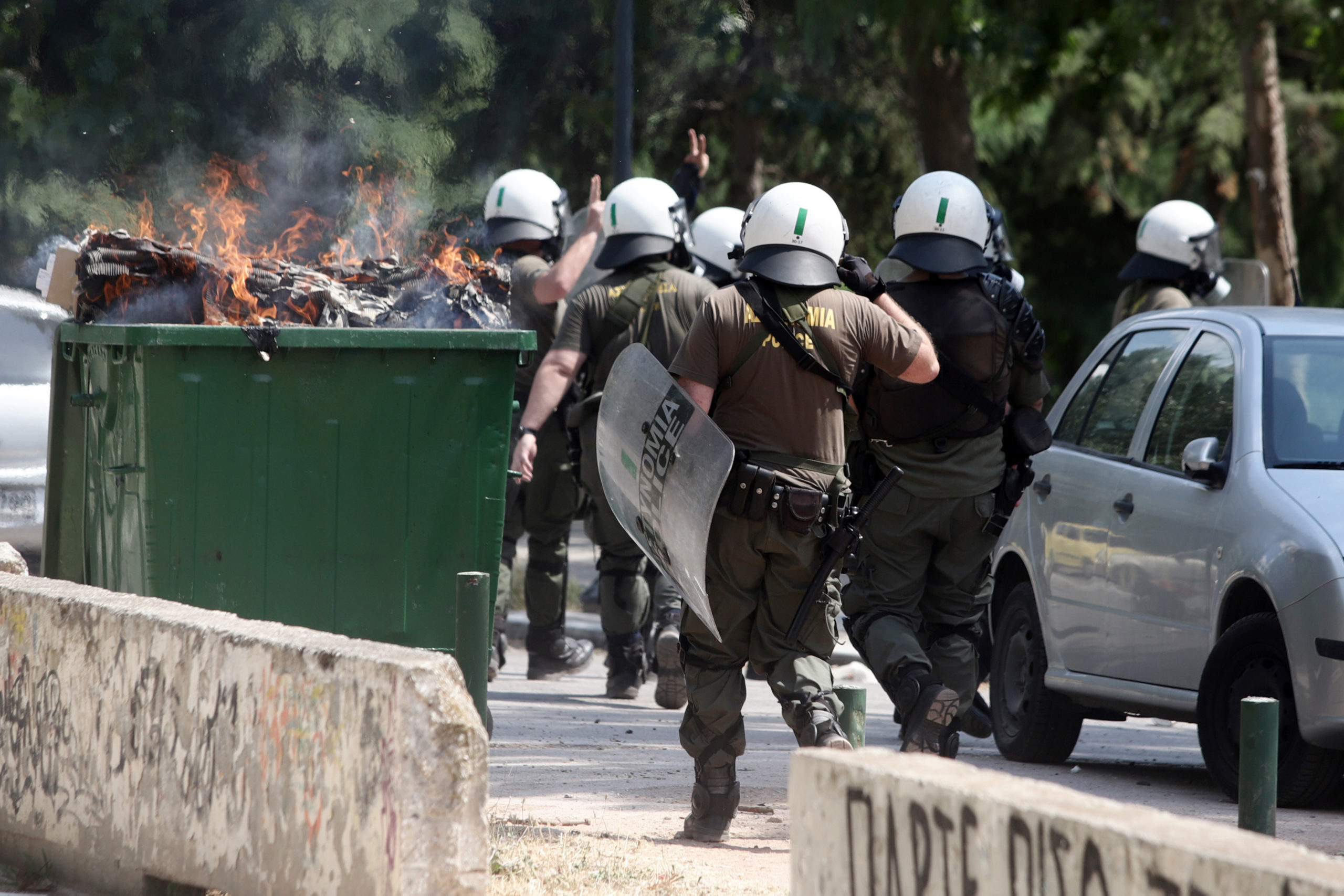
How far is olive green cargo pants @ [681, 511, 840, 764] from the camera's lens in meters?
4.62

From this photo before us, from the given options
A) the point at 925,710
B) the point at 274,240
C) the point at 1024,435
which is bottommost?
the point at 925,710

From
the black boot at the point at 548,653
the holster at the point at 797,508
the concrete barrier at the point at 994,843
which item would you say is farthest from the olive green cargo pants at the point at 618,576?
the concrete barrier at the point at 994,843

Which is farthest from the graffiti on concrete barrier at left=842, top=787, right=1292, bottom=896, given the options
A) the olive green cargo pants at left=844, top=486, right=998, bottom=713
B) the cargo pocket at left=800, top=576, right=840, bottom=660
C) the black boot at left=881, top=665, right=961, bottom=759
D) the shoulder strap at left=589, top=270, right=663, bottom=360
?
the shoulder strap at left=589, top=270, right=663, bottom=360

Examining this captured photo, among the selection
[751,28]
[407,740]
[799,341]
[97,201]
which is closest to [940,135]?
[751,28]

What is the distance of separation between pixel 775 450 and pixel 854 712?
0.70 m

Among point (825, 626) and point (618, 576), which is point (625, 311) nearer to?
point (618, 576)

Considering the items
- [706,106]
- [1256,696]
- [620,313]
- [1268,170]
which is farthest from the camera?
[706,106]

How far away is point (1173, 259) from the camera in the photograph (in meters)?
8.51

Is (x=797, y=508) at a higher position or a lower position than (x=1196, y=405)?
lower

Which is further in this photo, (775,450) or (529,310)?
(529,310)

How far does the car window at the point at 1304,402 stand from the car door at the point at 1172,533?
Answer: 5.5 inches

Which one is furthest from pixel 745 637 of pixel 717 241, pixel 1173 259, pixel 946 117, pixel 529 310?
pixel 946 117

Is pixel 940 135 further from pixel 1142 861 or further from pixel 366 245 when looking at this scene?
pixel 1142 861

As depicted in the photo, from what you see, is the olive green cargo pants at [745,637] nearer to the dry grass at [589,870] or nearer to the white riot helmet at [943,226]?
the dry grass at [589,870]
